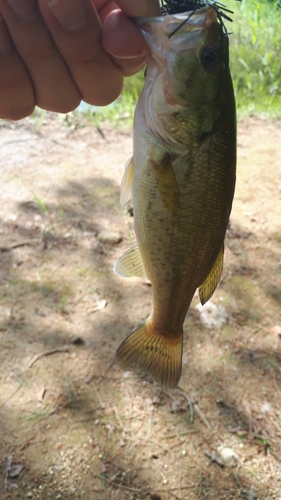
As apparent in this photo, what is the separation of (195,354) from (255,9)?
636 centimetres

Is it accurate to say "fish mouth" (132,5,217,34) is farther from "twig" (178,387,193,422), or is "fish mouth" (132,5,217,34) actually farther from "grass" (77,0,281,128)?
"grass" (77,0,281,128)

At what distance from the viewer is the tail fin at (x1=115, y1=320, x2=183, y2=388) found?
5.40ft

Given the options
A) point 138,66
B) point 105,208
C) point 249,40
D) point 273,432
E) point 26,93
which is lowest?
point 273,432

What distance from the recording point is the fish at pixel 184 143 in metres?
1.25

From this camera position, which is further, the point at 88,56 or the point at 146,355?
the point at 146,355

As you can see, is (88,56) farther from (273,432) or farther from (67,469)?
(273,432)

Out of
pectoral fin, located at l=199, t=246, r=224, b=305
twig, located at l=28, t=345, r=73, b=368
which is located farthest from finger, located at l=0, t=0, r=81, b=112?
twig, located at l=28, t=345, r=73, b=368

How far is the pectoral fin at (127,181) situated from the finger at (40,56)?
0.38 metres

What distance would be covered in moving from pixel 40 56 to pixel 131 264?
772mm

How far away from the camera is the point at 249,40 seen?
665cm

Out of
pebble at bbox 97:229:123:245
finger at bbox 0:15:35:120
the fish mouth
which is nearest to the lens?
the fish mouth

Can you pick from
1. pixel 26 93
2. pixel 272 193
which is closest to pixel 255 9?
pixel 272 193

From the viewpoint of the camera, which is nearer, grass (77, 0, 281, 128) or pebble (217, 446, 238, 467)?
pebble (217, 446, 238, 467)

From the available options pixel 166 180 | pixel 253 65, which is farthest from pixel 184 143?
pixel 253 65
